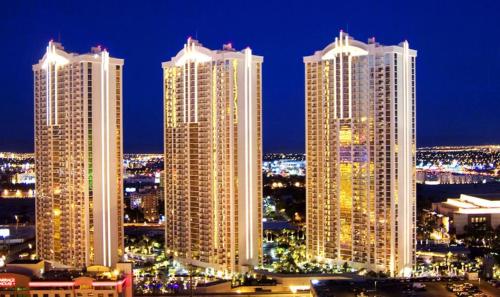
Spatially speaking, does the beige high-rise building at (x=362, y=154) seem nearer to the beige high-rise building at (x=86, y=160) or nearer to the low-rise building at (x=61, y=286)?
the beige high-rise building at (x=86, y=160)

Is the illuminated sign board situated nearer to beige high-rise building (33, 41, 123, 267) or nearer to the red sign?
beige high-rise building (33, 41, 123, 267)

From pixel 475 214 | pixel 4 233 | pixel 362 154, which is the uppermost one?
pixel 362 154

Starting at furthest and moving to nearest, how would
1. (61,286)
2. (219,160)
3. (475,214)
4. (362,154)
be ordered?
(475,214) → (219,160) → (362,154) → (61,286)

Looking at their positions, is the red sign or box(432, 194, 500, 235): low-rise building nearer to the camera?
the red sign

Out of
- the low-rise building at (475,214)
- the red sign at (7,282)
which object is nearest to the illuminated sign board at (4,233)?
the red sign at (7,282)

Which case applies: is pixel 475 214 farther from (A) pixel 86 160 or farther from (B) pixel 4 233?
(B) pixel 4 233

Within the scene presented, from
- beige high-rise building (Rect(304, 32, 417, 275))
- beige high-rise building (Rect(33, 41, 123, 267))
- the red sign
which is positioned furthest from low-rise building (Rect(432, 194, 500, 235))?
the red sign

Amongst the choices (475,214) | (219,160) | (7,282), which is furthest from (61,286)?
(475,214)
